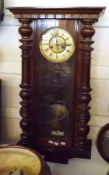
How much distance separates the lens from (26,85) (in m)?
1.54

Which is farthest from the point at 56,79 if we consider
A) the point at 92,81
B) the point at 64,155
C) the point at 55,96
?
the point at 64,155

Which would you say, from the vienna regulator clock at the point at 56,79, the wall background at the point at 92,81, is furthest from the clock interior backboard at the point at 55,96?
the wall background at the point at 92,81

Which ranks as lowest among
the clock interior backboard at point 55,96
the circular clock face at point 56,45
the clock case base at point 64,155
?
the clock case base at point 64,155

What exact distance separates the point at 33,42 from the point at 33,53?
0.21 feet

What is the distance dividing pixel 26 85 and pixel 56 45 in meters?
0.29

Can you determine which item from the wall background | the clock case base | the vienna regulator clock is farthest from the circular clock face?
the clock case base

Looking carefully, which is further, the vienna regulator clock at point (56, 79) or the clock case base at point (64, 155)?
the clock case base at point (64, 155)

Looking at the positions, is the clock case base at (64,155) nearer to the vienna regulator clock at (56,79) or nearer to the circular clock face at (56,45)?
the vienna regulator clock at (56,79)

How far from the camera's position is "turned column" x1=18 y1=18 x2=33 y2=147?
1470 mm

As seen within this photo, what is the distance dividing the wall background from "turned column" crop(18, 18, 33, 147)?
20 cm

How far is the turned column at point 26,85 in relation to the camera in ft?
4.82

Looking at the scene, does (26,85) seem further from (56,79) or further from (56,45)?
(56,45)

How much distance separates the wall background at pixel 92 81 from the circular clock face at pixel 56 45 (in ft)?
0.65

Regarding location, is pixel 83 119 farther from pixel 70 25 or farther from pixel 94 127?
pixel 70 25
